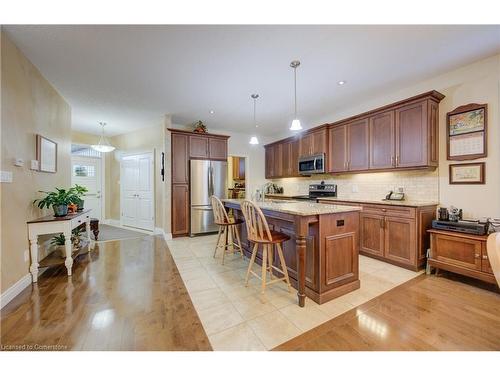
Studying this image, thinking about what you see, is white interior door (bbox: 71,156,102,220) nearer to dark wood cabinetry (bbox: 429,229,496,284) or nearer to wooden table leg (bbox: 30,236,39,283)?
wooden table leg (bbox: 30,236,39,283)

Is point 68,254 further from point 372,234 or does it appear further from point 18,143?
point 372,234

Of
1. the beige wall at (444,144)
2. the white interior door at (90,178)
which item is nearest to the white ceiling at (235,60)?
the beige wall at (444,144)

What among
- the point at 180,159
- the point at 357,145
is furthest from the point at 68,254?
the point at 357,145

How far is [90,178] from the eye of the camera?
6.12 metres

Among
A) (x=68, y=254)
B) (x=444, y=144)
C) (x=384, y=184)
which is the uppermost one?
(x=444, y=144)

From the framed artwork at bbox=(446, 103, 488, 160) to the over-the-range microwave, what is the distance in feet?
6.31

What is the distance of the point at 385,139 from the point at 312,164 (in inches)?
59.5

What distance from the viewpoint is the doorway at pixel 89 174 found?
5.93 meters

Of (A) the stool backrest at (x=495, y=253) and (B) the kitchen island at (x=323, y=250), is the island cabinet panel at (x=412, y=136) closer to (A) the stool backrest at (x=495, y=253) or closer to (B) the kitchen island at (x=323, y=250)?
(B) the kitchen island at (x=323, y=250)

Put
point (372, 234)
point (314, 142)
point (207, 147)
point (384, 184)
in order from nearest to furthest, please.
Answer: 1. point (372, 234)
2. point (384, 184)
3. point (314, 142)
4. point (207, 147)

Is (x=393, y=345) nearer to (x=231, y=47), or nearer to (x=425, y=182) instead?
(x=425, y=182)

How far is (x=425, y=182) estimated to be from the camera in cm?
312

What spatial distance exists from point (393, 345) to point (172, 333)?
1.59 meters
